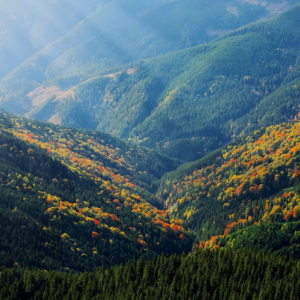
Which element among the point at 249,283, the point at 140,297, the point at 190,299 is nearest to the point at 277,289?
the point at 249,283

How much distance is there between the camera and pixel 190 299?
195125 mm

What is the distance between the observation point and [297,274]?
7844 inches

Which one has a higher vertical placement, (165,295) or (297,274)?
(297,274)

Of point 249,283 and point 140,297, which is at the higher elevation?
point 249,283

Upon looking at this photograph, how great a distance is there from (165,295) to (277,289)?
43502 millimetres

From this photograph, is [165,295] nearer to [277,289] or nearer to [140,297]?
[140,297]

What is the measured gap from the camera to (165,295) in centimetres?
19788

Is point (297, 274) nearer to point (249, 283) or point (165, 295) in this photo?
point (249, 283)

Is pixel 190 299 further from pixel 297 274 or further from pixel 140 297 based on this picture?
pixel 297 274

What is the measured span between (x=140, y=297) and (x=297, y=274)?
63.5 metres

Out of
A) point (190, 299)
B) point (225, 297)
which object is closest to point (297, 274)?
point (225, 297)

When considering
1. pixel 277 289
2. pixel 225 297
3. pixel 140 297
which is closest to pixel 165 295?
pixel 140 297

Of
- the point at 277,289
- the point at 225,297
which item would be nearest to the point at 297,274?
Result: the point at 277,289

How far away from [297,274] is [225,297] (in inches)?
1236
